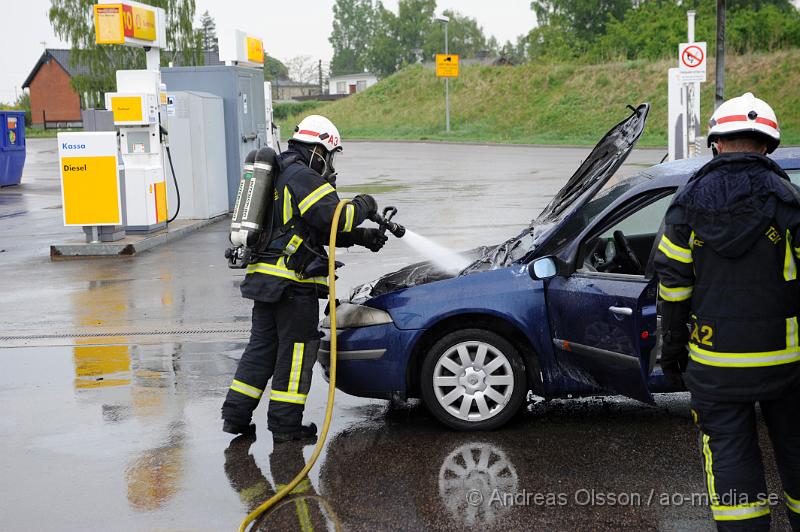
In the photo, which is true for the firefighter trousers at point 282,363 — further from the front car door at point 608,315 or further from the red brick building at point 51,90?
the red brick building at point 51,90

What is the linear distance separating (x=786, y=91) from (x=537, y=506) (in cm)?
4488

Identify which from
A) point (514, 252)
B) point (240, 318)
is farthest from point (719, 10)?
point (514, 252)

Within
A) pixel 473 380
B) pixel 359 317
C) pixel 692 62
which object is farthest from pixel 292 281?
pixel 692 62

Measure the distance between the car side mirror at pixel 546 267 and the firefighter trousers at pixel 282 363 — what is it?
1.27m

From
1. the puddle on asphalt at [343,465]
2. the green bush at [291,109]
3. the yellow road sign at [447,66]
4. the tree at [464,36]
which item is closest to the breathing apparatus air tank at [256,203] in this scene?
the puddle on asphalt at [343,465]

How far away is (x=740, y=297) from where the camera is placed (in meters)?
3.55

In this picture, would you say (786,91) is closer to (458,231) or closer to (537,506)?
(458,231)

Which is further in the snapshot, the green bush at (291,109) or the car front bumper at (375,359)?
the green bush at (291,109)

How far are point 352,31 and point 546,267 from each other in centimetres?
14159

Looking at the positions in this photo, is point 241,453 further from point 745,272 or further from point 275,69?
point 275,69

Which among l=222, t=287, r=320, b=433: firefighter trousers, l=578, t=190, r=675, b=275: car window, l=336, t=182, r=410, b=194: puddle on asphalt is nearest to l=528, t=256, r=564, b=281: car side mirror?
l=578, t=190, r=675, b=275: car window

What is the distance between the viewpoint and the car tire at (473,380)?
18.3 ft

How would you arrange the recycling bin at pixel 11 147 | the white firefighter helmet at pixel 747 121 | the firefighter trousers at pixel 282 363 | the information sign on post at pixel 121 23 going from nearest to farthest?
A: the white firefighter helmet at pixel 747 121 → the firefighter trousers at pixel 282 363 → the information sign on post at pixel 121 23 → the recycling bin at pixel 11 147

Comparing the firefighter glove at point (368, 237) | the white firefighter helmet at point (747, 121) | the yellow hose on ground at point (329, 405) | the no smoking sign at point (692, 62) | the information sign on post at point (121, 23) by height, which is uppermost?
the information sign on post at point (121, 23)
